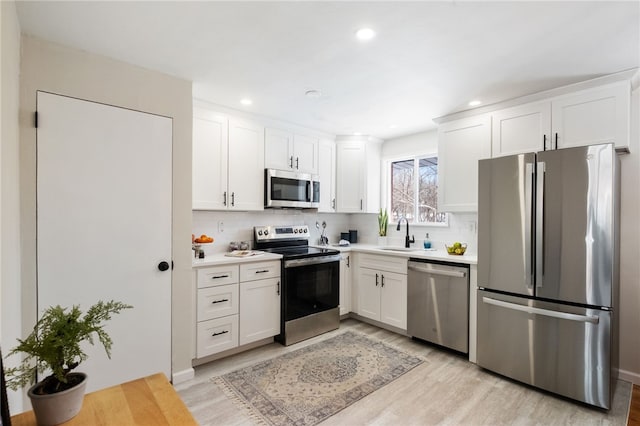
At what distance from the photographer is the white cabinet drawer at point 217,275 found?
282 centimetres

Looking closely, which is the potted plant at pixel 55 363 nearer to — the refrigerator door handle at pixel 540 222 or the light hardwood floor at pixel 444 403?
the light hardwood floor at pixel 444 403

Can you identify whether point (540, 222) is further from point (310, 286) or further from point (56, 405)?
point (56, 405)

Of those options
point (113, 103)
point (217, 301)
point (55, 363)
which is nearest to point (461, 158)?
point (217, 301)

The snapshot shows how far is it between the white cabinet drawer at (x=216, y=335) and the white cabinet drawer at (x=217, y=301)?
0.05 meters

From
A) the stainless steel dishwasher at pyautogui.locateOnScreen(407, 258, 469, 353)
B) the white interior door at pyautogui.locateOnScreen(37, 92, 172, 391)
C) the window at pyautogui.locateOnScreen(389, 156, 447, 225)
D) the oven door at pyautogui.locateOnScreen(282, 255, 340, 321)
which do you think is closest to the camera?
the white interior door at pyautogui.locateOnScreen(37, 92, 172, 391)

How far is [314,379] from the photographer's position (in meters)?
2.63

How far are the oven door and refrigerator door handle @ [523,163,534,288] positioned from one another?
76.1 inches

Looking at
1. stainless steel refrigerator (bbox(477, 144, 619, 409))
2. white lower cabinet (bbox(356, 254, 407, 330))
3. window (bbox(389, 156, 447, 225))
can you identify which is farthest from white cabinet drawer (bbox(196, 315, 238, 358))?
window (bbox(389, 156, 447, 225))

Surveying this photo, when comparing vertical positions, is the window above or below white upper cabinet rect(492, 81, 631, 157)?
below

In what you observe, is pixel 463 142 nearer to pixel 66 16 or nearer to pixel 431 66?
pixel 431 66

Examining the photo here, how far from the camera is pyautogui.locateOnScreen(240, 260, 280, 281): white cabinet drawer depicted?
122 inches

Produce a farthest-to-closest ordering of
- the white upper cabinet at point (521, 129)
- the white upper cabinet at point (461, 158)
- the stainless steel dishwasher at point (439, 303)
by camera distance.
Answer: the white upper cabinet at point (461, 158) < the stainless steel dishwasher at point (439, 303) < the white upper cabinet at point (521, 129)

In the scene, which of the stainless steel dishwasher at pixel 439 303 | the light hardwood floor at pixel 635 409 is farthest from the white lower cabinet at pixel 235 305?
the light hardwood floor at pixel 635 409

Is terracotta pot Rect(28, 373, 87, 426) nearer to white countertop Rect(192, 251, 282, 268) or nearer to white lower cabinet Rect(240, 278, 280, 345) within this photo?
white countertop Rect(192, 251, 282, 268)
